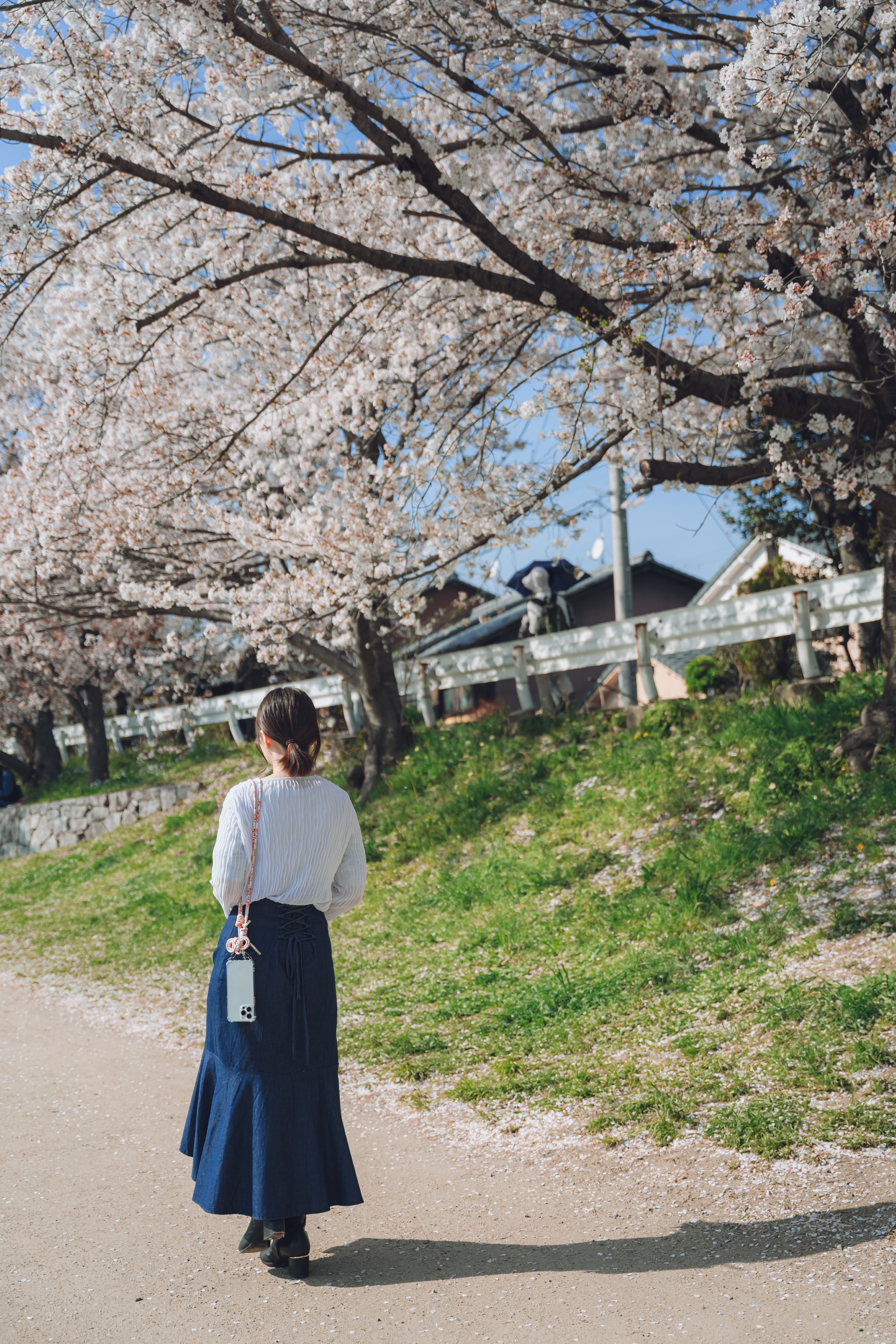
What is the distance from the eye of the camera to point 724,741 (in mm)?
8953

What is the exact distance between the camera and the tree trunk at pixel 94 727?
787 inches

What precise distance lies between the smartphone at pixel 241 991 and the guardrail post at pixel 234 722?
15.4 metres

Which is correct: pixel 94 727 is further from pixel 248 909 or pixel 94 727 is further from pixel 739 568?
pixel 248 909

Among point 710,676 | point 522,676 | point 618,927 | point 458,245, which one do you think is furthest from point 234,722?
point 618,927

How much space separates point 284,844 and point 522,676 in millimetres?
9036

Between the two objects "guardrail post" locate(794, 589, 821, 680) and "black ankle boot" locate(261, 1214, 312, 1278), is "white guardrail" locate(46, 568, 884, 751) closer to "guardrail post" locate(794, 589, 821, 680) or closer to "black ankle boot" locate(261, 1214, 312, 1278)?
"guardrail post" locate(794, 589, 821, 680)

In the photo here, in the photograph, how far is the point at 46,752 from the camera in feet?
74.3

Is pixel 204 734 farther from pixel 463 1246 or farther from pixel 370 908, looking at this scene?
pixel 463 1246

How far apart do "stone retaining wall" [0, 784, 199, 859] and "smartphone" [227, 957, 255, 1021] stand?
47.4ft

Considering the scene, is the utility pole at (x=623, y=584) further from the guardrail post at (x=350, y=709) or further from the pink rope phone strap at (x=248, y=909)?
the pink rope phone strap at (x=248, y=909)

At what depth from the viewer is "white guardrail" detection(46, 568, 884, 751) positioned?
9625 millimetres

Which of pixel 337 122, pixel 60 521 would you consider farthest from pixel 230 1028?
pixel 60 521

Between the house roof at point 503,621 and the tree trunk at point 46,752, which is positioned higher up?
the house roof at point 503,621

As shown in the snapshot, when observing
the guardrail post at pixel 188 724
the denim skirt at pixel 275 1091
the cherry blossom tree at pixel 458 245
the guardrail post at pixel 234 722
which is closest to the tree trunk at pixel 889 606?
the cherry blossom tree at pixel 458 245
